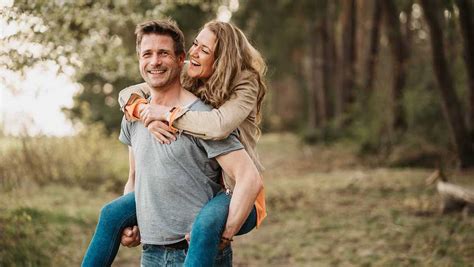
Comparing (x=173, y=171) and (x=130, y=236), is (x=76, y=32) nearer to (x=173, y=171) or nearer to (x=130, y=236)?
(x=130, y=236)

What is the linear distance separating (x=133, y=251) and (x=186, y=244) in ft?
14.2

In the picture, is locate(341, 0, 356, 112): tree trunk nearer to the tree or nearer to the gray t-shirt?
the tree

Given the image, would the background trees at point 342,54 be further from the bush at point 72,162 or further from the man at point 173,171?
the man at point 173,171

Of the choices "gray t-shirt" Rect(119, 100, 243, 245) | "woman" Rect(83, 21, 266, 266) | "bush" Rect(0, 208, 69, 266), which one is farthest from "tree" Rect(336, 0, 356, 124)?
"gray t-shirt" Rect(119, 100, 243, 245)

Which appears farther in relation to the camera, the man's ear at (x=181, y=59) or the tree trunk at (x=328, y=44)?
the tree trunk at (x=328, y=44)

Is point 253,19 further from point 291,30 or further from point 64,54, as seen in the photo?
point 64,54

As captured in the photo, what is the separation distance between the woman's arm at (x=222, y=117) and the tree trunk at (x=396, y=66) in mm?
11238

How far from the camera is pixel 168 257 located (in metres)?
2.89

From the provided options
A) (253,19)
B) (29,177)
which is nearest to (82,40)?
(29,177)

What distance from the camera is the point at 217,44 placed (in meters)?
2.93

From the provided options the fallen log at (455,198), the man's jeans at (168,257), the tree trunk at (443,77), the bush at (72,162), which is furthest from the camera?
the bush at (72,162)

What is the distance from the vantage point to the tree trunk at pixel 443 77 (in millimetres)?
10000

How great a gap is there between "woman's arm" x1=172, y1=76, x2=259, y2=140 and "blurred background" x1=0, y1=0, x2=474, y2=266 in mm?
1311

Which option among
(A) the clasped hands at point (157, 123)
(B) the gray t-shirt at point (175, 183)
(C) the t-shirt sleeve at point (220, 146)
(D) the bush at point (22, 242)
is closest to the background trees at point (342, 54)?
(D) the bush at point (22, 242)
